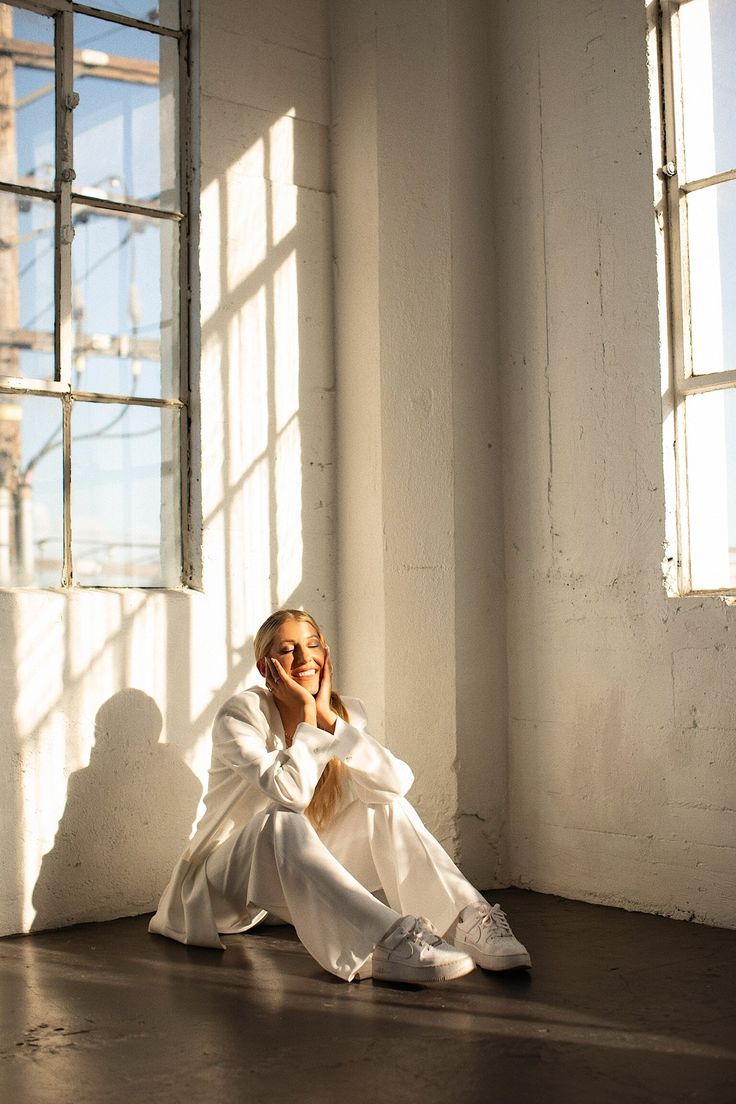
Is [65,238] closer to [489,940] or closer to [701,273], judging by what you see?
[701,273]

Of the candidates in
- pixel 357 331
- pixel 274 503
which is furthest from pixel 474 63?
pixel 274 503

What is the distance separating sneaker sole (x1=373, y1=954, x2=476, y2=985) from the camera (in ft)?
10.2

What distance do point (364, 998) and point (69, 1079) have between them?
2.61 ft

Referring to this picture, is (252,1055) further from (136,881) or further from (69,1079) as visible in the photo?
(136,881)

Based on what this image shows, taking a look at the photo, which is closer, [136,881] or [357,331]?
[136,881]

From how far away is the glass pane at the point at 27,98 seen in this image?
4.08 meters

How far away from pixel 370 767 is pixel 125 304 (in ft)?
6.05

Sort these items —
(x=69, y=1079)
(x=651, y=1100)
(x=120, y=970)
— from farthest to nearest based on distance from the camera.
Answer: (x=120, y=970)
(x=69, y=1079)
(x=651, y=1100)

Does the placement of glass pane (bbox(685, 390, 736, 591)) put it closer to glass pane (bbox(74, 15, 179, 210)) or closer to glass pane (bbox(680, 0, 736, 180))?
glass pane (bbox(680, 0, 736, 180))

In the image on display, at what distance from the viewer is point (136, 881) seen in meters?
4.10

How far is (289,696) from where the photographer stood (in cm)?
371

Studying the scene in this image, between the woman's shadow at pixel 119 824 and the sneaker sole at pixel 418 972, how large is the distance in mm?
1199

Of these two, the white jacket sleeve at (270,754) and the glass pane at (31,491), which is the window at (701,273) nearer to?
the white jacket sleeve at (270,754)

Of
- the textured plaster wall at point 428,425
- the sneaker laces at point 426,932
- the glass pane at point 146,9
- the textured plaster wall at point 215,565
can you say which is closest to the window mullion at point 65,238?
the glass pane at point 146,9
